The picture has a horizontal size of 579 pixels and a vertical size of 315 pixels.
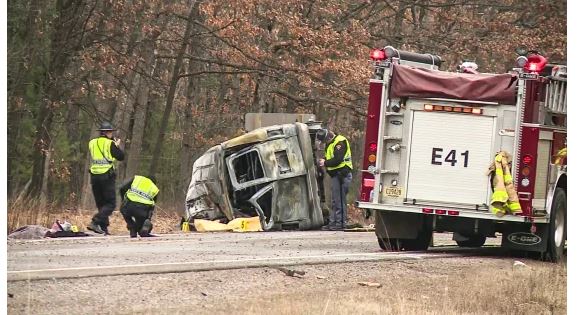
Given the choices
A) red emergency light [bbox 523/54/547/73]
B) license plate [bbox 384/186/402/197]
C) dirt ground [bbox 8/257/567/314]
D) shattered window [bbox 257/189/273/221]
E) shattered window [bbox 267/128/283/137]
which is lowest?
dirt ground [bbox 8/257/567/314]

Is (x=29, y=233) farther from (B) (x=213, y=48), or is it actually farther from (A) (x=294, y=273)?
(B) (x=213, y=48)

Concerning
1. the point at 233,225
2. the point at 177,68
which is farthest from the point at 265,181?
the point at 177,68

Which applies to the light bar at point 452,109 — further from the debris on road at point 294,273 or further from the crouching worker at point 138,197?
the crouching worker at point 138,197

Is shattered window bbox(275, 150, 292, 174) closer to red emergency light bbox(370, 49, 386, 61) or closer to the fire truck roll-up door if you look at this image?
red emergency light bbox(370, 49, 386, 61)

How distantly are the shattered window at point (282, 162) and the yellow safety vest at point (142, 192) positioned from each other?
4.18 meters

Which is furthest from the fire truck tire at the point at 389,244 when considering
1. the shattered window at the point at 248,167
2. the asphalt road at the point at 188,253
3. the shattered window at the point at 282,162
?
the shattered window at the point at 248,167

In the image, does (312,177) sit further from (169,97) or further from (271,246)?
(169,97)

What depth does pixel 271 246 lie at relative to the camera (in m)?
15.9

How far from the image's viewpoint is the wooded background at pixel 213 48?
83.3 ft

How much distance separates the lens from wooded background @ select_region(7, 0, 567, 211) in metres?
25.4

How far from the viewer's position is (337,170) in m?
21.3

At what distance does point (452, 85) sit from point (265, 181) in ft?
20.9

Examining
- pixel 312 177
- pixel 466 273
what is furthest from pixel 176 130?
pixel 466 273

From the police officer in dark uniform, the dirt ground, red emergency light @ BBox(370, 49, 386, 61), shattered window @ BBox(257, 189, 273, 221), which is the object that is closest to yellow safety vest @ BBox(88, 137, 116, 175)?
the police officer in dark uniform
